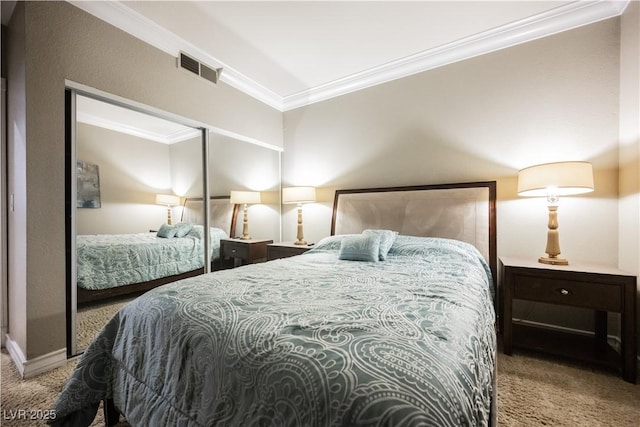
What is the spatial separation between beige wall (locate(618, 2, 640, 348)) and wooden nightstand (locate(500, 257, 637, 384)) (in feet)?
0.85

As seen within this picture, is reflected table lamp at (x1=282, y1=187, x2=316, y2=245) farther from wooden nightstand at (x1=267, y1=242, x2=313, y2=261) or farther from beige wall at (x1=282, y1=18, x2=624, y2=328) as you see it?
beige wall at (x1=282, y1=18, x2=624, y2=328)

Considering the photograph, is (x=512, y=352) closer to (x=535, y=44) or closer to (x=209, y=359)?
(x=209, y=359)

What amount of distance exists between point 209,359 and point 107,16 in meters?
2.63

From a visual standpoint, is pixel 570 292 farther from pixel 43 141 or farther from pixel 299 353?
pixel 43 141

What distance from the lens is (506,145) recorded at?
7.84 ft

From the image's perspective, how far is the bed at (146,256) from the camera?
6.63 ft

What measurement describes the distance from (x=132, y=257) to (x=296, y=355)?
7.11 ft

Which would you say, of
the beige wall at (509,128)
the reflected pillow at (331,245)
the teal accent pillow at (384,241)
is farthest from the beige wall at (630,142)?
the reflected pillow at (331,245)

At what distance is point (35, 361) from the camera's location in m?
1.70

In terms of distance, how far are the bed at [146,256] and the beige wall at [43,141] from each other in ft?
0.61

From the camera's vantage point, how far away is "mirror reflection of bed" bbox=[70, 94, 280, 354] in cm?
200

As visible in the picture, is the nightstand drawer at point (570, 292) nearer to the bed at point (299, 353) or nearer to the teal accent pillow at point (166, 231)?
the bed at point (299, 353)

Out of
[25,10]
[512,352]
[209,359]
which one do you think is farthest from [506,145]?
[25,10]

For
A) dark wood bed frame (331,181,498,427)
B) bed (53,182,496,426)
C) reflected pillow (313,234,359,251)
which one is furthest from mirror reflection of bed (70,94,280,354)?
dark wood bed frame (331,181,498,427)
